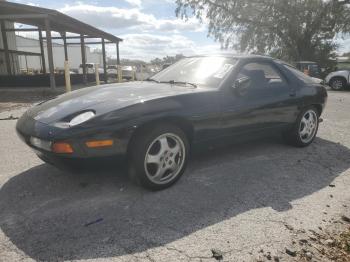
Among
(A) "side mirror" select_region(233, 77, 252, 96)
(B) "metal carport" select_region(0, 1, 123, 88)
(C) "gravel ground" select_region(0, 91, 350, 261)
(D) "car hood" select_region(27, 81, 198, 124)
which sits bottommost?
(C) "gravel ground" select_region(0, 91, 350, 261)

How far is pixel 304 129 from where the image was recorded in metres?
5.04

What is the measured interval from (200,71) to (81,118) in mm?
1786

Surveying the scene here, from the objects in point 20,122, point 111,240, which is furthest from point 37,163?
point 111,240

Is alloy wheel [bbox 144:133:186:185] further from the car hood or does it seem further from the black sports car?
the car hood

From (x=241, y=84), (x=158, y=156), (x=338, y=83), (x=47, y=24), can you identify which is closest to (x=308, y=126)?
(x=241, y=84)

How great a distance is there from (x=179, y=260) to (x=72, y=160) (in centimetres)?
127

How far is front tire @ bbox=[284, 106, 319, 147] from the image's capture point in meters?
4.93

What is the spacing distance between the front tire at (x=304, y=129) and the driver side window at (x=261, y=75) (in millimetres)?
700

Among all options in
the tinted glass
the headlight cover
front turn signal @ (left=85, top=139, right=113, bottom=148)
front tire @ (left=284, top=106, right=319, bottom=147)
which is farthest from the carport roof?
front turn signal @ (left=85, top=139, right=113, bottom=148)

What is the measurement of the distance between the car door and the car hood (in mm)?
507

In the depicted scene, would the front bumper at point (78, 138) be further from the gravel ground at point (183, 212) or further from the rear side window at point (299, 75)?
the rear side window at point (299, 75)

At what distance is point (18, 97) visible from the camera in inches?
459

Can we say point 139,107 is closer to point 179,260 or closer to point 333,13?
point 179,260

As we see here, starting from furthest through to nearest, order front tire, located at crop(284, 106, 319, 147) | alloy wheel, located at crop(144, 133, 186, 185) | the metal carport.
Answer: the metal carport → front tire, located at crop(284, 106, 319, 147) → alloy wheel, located at crop(144, 133, 186, 185)
